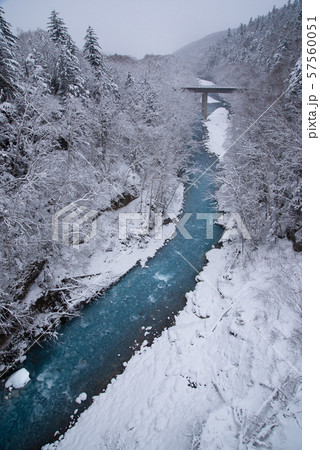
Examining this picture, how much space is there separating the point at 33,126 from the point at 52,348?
10.8 m

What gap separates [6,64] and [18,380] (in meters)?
14.5

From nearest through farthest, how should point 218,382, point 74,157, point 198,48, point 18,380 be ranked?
point 218,382
point 18,380
point 74,157
point 198,48

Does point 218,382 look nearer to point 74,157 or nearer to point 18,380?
point 18,380

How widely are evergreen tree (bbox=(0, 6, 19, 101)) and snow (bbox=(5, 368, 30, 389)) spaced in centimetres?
1266

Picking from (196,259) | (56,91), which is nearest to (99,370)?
(196,259)

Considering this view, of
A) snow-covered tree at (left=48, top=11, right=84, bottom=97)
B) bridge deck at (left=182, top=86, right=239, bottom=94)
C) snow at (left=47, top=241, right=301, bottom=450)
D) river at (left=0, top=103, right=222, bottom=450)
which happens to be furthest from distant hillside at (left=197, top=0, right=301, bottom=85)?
snow at (left=47, top=241, right=301, bottom=450)

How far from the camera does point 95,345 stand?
971 cm

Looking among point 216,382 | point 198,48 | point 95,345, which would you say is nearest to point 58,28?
point 95,345

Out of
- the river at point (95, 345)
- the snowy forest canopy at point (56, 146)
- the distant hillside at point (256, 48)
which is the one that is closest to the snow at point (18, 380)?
the river at point (95, 345)

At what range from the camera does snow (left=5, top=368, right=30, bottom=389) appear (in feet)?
26.7

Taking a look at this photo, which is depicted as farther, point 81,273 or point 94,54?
point 94,54

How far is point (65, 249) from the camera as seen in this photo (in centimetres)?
1287

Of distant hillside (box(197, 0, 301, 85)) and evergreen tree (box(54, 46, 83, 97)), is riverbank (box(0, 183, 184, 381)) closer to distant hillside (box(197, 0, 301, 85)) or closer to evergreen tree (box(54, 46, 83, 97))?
evergreen tree (box(54, 46, 83, 97))

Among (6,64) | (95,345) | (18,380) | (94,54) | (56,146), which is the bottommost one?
(18,380)
